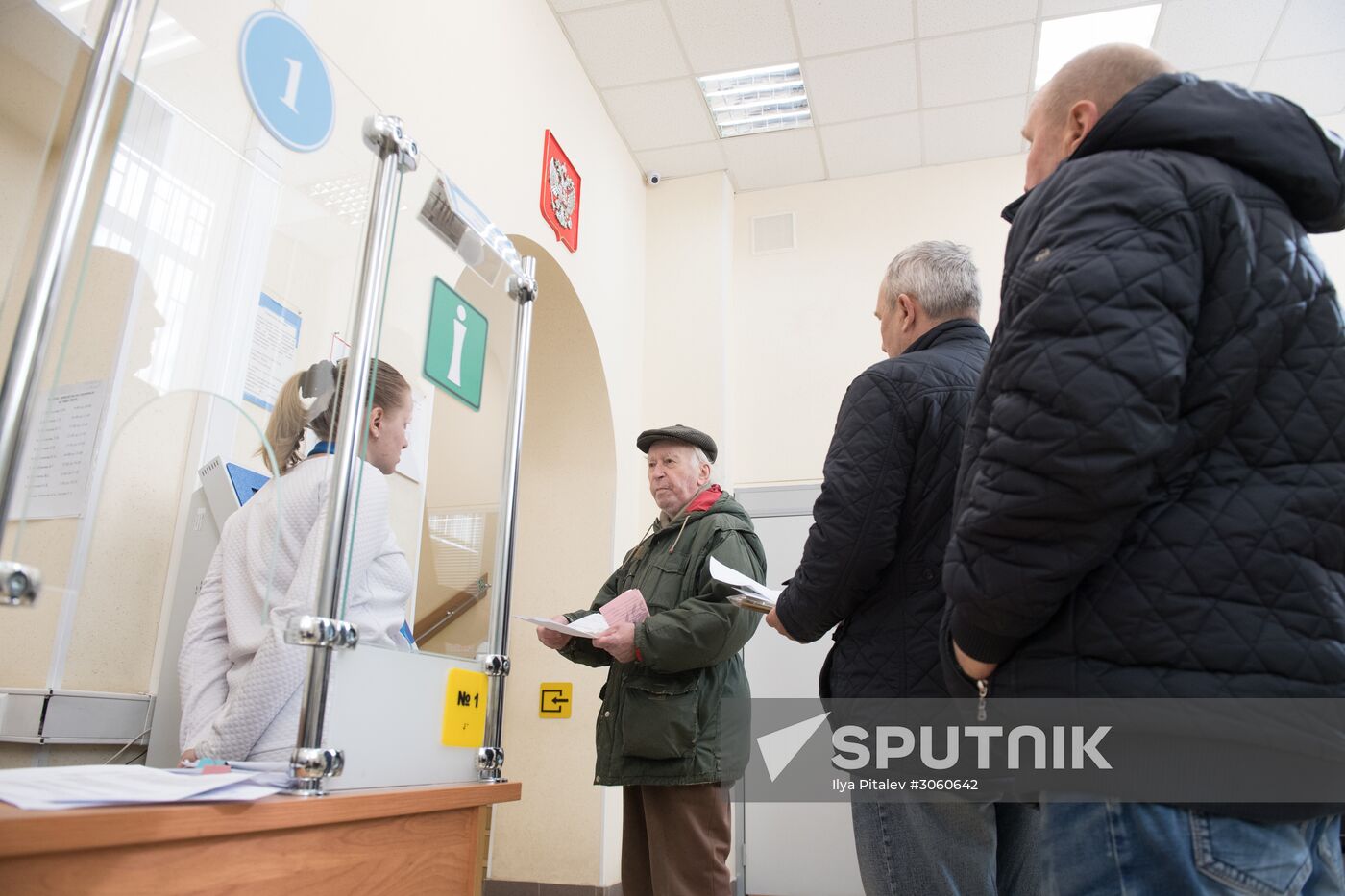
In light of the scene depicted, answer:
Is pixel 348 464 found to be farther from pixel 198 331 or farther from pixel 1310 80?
pixel 1310 80

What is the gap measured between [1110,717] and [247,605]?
3.33ft

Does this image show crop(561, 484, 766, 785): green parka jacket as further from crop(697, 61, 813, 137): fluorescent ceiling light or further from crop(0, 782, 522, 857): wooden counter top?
crop(697, 61, 813, 137): fluorescent ceiling light

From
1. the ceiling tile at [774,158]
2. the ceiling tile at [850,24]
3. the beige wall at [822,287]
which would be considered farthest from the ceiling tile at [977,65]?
the ceiling tile at [774,158]

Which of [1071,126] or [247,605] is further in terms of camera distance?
[247,605]

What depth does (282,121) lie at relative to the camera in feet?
3.48

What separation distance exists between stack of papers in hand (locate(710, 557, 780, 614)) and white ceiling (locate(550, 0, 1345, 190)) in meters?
2.87

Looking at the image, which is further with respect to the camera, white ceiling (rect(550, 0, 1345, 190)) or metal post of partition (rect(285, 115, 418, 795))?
white ceiling (rect(550, 0, 1345, 190))

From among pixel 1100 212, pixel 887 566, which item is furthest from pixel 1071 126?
pixel 887 566

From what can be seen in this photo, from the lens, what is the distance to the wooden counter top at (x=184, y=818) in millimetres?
652

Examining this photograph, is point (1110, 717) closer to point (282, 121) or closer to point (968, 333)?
point (968, 333)

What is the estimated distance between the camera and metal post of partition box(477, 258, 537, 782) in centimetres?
139

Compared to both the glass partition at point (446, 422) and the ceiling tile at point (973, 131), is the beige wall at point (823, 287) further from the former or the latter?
the glass partition at point (446, 422)

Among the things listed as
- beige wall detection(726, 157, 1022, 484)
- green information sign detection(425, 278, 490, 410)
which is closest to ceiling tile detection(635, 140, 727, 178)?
beige wall detection(726, 157, 1022, 484)

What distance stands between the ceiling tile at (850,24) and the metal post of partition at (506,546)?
8.49 ft
